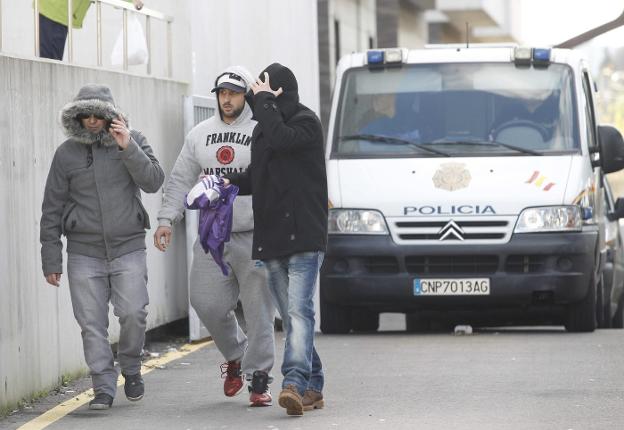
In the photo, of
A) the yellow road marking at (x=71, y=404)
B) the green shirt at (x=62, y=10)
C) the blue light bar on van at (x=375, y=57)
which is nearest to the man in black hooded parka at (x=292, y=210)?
the yellow road marking at (x=71, y=404)

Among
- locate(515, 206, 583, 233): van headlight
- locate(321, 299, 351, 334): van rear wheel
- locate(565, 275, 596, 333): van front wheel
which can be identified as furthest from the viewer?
locate(321, 299, 351, 334): van rear wheel

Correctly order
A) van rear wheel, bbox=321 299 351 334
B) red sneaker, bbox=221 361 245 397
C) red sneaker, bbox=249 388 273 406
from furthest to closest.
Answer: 1. van rear wheel, bbox=321 299 351 334
2. red sneaker, bbox=221 361 245 397
3. red sneaker, bbox=249 388 273 406

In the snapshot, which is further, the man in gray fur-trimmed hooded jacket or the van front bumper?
the van front bumper

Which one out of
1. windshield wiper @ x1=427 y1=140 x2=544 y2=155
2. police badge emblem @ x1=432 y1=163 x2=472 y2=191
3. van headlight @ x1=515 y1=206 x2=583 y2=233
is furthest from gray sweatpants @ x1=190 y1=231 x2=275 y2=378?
windshield wiper @ x1=427 y1=140 x2=544 y2=155

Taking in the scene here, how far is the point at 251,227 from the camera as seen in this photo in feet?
30.4

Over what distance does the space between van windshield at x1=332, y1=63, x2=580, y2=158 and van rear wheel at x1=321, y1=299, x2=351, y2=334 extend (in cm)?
127

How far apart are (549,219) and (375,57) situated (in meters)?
2.12

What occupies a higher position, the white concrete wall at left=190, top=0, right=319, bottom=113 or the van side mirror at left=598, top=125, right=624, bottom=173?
the white concrete wall at left=190, top=0, right=319, bottom=113

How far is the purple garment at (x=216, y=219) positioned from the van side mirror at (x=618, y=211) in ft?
28.6

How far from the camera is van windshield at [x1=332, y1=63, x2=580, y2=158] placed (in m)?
14.1

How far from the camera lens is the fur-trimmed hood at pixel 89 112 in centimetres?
905

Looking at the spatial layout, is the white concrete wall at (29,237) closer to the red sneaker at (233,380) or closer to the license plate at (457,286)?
the red sneaker at (233,380)

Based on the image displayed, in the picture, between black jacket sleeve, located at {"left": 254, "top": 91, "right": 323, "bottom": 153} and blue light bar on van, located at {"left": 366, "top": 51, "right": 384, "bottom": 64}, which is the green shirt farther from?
black jacket sleeve, located at {"left": 254, "top": 91, "right": 323, "bottom": 153}

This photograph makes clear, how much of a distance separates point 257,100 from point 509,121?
6009 mm
